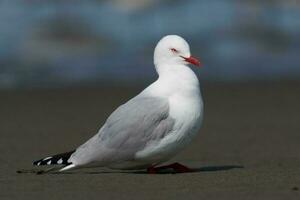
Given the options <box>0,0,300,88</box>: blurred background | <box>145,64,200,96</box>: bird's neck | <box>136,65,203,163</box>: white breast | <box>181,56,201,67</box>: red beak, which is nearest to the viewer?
<box>136,65,203,163</box>: white breast

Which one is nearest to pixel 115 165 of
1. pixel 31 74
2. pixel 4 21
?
pixel 31 74

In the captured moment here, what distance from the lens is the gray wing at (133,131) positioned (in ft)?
26.8

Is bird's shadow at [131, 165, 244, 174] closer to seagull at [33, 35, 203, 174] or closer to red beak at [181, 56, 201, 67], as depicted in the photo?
seagull at [33, 35, 203, 174]

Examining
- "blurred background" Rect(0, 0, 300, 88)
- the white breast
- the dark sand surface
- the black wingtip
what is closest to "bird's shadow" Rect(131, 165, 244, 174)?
the dark sand surface

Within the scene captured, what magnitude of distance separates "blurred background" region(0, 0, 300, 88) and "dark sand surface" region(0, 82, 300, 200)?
171 centimetres

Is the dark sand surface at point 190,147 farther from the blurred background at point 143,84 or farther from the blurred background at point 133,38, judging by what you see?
the blurred background at point 133,38

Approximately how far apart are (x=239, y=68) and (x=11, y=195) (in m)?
11.5

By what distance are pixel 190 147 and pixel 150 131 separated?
2381 millimetres

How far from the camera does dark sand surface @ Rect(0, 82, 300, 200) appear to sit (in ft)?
24.1

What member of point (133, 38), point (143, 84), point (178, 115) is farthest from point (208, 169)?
point (133, 38)

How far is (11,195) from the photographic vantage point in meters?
7.21

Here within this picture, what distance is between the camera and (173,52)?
8594 mm

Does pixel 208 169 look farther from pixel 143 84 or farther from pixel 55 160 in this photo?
pixel 143 84

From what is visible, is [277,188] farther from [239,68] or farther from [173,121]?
[239,68]
